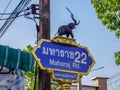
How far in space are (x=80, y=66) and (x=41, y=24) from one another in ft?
5.62

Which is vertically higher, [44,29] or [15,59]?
[44,29]

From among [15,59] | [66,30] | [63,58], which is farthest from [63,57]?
[15,59]

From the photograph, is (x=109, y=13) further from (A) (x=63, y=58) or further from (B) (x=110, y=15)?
(A) (x=63, y=58)

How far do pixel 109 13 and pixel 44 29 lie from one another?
17.4 feet

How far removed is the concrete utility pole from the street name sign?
0.63m

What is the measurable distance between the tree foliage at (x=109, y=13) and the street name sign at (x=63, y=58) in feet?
17.1

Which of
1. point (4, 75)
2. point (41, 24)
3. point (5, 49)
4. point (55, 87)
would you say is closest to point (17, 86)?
point (4, 75)

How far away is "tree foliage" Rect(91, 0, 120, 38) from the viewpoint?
47.0 ft

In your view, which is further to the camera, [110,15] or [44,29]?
[110,15]

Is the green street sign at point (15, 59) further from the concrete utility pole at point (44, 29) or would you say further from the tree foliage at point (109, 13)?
the tree foliage at point (109, 13)

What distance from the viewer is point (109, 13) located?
47.9ft

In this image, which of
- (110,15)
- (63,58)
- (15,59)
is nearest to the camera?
(63,58)

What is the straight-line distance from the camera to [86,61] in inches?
366

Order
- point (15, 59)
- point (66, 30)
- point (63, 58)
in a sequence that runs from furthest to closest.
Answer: point (15, 59) < point (66, 30) < point (63, 58)
